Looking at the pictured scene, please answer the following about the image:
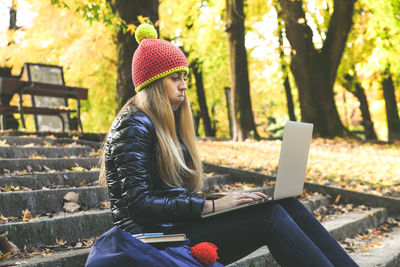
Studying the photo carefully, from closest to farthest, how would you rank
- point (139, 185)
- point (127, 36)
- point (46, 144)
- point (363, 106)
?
point (139, 185), point (46, 144), point (127, 36), point (363, 106)

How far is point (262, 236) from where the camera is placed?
2.45 m

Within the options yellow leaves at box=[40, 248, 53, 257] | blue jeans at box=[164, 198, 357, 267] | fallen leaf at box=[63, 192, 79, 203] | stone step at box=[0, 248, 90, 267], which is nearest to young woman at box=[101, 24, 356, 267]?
blue jeans at box=[164, 198, 357, 267]

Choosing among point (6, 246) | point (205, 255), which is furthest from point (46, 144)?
point (205, 255)

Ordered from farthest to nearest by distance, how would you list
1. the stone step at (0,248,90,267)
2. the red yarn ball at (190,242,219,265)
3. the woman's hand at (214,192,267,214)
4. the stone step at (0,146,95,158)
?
1. the stone step at (0,146,95,158)
2. the stone step at (0,248,90,267)
3. the woman's hand at (214,192,267,214)
4. the red yarn ball at (190,242,219,265)

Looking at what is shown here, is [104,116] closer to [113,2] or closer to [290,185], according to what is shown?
[113,2]


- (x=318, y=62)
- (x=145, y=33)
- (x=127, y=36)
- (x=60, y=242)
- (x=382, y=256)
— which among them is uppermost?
(x=127, y=36)

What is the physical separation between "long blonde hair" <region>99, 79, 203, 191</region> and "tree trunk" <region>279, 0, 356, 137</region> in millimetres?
10679

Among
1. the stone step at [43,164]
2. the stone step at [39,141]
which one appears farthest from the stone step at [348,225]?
the stone step at [39,141]

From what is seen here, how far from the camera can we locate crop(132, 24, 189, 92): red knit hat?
252 centimetres

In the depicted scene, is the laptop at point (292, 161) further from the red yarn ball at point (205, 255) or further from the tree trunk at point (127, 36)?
the tree trunk at point (127, 36)

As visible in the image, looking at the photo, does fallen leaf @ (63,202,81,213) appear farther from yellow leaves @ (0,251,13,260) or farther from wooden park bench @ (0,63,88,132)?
wooden park bench @ (0,63,88,132)

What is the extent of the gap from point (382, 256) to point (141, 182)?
111 inches

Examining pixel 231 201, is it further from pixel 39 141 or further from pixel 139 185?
pixel 39 141

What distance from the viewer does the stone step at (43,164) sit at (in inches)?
187
